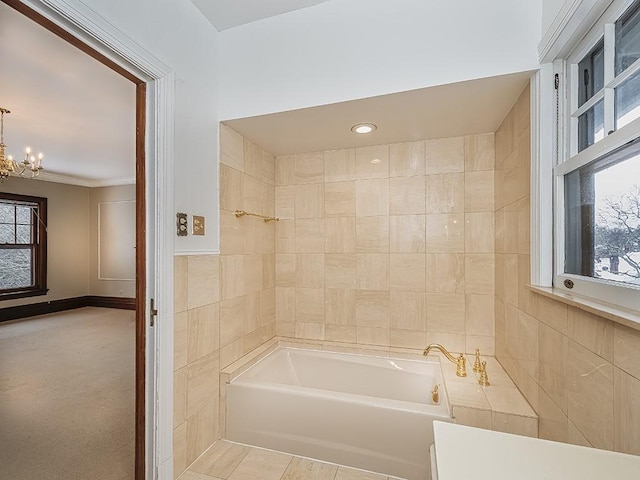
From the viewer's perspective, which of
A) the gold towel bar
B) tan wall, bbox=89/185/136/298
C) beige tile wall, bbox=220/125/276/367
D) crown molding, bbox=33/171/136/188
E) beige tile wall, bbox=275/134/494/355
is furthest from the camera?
tan wall, bbox=89/185/136/298

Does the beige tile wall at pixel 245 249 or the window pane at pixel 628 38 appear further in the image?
the beige tile wall at pixel 245 249

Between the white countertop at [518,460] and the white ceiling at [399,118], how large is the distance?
5.07ft

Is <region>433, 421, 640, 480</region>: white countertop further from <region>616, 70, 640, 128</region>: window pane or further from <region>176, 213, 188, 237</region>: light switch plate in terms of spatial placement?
<region>176, 213, 188, 237</region>: light switch plate

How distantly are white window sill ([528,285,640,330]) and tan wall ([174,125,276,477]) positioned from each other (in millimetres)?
1742

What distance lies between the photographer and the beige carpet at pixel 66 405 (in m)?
1.73

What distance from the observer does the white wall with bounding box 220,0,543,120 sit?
1.47 meters

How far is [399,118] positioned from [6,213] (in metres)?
6.58

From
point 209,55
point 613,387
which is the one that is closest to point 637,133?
point 613,387

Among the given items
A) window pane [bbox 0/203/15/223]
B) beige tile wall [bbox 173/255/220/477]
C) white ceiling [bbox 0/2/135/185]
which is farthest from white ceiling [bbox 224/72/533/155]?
window pane [bbox 0/203/15/223]

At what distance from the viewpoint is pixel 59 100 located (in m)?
2.74

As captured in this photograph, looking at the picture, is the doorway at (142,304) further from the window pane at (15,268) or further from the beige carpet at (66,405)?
the window pane at (15,268)

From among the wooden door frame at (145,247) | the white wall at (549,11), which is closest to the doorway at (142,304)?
the wooden door frame at (145,247)

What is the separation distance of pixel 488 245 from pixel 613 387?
4.76 feet

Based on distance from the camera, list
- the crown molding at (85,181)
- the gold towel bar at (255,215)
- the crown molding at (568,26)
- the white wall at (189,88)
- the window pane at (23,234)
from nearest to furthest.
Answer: the crown molding at (568,26) → the white wall at (189,88) → the gold towel bar at (255,215) → the window pane at (23,234) → the crown molding at (85,181)
